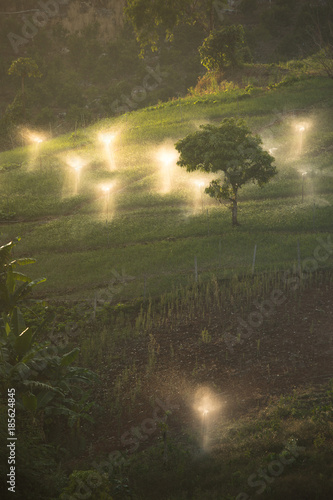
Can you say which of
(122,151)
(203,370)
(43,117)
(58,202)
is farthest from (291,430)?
(43,117)

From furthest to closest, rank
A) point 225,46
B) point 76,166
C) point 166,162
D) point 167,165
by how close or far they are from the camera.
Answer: point 225,46 → point 76,166 → point 166,162 → point 167,165

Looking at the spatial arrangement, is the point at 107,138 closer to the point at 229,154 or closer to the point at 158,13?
the point at 158,13

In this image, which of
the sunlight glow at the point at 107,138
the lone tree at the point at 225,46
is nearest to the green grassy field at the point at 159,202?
the sunlight glow at the point at 107,138

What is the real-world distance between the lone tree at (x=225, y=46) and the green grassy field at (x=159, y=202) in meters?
9.97

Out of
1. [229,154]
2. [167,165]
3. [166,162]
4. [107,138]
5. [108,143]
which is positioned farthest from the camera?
[107,138]

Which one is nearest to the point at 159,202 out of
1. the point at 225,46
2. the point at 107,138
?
the point at 107,138

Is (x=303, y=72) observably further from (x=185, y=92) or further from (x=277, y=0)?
(x=277, y=0)

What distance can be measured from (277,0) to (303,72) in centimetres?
5798

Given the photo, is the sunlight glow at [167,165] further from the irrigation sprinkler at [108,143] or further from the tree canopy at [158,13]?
the tree canopy at [158,13]

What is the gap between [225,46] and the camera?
69.6m

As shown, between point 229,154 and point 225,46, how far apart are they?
45986 mm

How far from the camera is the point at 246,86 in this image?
65750 mm

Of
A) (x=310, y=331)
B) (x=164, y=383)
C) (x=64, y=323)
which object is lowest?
(x=164, y=383)

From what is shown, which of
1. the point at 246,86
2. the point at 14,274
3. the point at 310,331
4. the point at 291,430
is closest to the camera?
the point at 291,430
